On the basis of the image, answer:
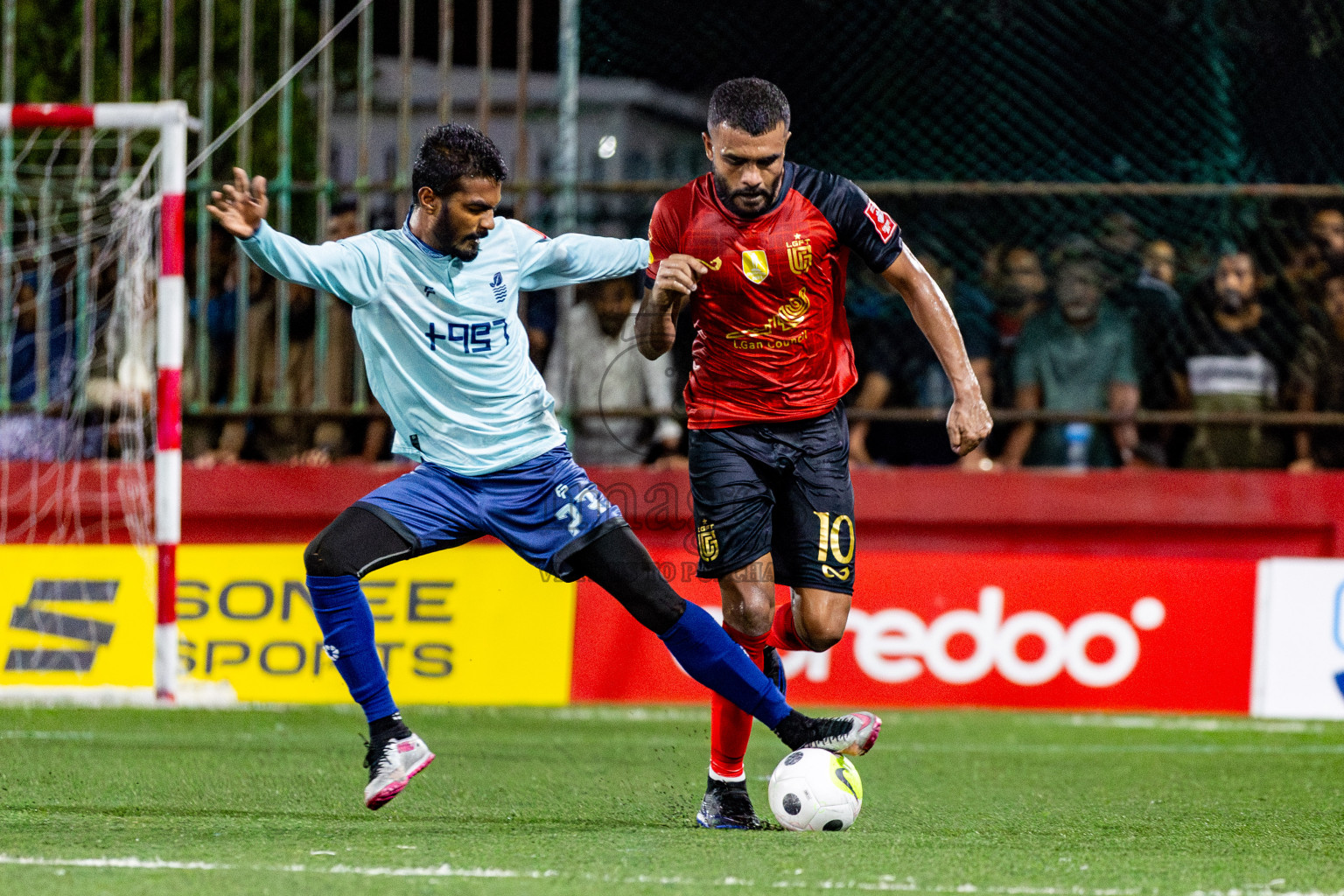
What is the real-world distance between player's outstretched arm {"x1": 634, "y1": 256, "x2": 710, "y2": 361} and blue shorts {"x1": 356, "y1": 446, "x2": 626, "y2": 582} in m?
0.44

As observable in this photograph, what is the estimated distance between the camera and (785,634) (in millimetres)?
5480

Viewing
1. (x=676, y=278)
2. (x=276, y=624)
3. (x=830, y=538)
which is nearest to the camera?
(x=676, y=278)

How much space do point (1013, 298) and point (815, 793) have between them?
18.2ft

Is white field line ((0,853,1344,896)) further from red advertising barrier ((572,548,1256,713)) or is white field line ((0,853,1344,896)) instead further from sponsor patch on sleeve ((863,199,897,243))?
red advertising barrier ((572,548,1256,713))

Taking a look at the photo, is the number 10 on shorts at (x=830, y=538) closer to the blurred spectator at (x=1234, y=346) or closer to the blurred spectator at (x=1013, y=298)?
the blurred spectator at (x=1013, y=298)

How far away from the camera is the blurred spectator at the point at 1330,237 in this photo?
9.59 metres

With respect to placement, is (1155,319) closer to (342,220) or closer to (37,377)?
(342,220)

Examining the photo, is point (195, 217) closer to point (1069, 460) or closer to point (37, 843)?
point (1069, 460)

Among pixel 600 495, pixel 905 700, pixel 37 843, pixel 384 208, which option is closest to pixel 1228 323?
pixel 905 700

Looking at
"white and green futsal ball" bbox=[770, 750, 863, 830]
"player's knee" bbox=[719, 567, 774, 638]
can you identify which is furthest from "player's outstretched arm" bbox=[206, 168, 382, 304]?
"white and green futsal ball" bbox=[770, 750, 863, 830]

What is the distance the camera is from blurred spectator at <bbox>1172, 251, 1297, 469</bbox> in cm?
961

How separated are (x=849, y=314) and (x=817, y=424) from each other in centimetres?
451

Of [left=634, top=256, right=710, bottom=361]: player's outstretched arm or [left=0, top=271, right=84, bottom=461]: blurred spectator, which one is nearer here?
[left=634, top=256, right=710, bottom=361]: player's outstretched arm

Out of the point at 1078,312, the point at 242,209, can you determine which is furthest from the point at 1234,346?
the point at 242,209
